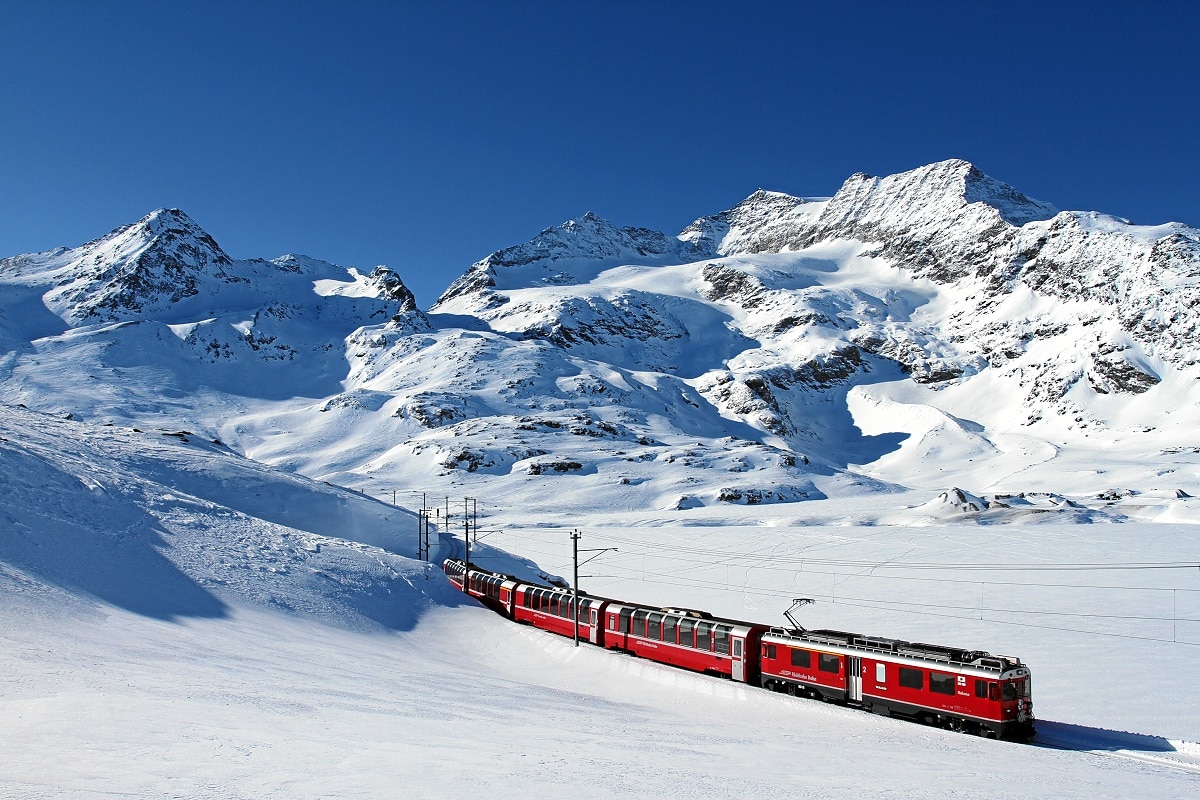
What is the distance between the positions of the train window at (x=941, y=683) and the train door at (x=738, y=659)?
26.7 ft

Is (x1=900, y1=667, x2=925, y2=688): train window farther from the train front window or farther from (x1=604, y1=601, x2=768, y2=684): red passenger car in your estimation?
(x1=604, y1=601, x2=768, y2=684): red passenger car

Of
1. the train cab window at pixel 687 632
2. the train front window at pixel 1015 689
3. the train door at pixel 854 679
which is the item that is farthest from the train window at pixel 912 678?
the train cab window at pixel 687 632

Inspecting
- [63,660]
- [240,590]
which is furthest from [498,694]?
[240,590]

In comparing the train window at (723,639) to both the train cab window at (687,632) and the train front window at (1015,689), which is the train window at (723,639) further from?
the train front window at (1015,689)

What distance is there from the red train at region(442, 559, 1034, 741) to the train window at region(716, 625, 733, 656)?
0.15ft

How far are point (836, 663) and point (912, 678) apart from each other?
305cm

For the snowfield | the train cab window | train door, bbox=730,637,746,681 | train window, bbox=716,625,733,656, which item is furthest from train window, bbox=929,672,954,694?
the train cab window

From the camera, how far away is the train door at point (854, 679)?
2745 centimetres

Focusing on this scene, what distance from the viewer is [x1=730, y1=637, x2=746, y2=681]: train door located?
31.6m

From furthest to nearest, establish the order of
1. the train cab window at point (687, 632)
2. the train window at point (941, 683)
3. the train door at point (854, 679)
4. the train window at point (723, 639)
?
the train cab window at point (687, 632) < the train window at point (723, 639) < the train door at point (854, 679) < the train window at point (941, 683)

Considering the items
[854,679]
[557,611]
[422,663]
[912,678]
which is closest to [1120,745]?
[912,678]

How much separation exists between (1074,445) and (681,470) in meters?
106

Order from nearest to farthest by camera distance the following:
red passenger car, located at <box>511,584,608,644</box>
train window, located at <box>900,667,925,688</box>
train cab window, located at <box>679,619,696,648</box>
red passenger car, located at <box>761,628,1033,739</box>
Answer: red passenger car, located at <box>761,628,1033,739</box> < train window, located at <box>900,667,925,688</box> < train cab window, located at <box>679,619,696,648</box> < red passenger car, located at <box>511,584,608,644</box>

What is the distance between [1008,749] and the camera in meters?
21.8
